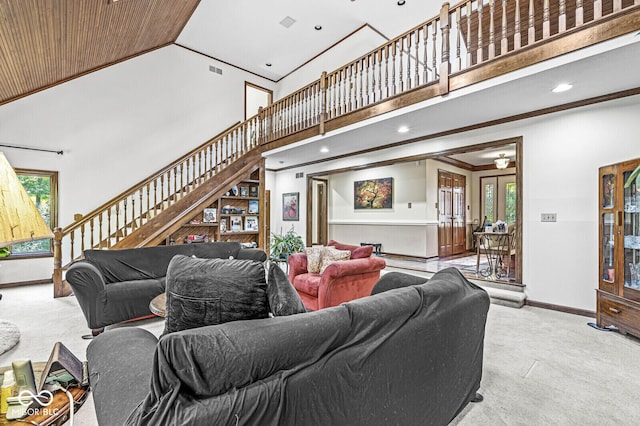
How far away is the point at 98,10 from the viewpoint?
4.17 metres

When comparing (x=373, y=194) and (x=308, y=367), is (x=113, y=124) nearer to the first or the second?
(x=373, y=194)

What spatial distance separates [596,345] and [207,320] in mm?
3497

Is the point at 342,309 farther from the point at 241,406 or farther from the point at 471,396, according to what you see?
the point at 471,396

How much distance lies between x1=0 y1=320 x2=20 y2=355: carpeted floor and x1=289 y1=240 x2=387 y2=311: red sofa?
264 centimetres

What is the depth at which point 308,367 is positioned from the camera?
98cm

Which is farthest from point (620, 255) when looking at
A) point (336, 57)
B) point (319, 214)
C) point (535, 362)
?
point (319, 214)

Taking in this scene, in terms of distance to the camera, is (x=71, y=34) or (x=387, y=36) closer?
(x=71, y=34)

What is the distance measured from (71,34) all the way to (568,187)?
273 inches

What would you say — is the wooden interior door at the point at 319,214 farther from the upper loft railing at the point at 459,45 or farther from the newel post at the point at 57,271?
the newel post at the point at 57,271

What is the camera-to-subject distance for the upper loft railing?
9.41ft

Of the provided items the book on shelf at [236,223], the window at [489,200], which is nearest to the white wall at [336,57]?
the book on shelf at [236,223]

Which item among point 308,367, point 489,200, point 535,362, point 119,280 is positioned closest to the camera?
point 308,367

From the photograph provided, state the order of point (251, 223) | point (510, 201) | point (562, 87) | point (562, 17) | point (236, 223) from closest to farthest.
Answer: point (562, 17) → point (562, 87) → point (236, 223) → point (251, 223) → point (510, 201)

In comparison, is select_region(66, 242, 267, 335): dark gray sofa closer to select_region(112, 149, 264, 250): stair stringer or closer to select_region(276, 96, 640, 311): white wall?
select_region(112, 149, 264, 250): stair stringer
